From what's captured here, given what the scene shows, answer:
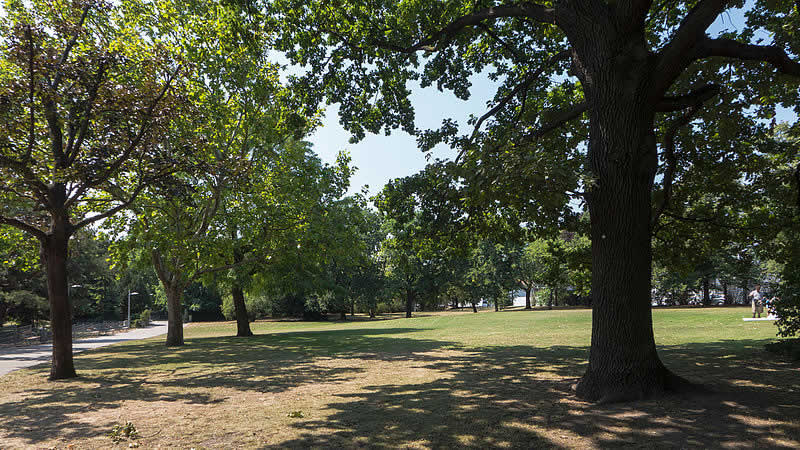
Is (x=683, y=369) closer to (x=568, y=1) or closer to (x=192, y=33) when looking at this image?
(x=568, y=1)

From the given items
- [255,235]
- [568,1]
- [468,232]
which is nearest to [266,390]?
[468,232]

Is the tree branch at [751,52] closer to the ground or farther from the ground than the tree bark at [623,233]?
farther from the ground

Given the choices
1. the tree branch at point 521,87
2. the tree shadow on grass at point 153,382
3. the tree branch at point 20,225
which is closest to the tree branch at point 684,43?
the tree branch at point 521,87

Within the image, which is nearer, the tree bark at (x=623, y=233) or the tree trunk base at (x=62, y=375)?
the tree bark at (x=623, y=233)

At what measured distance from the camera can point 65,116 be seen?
10.8 meters

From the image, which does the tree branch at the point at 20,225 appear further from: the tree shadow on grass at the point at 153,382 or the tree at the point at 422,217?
the tree at the point at 422,217

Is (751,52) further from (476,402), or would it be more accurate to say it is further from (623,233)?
(476,402)

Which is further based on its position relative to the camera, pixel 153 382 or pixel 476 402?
pixel 153 382

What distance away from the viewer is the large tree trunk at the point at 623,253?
632cm

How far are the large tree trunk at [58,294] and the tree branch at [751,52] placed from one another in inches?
572

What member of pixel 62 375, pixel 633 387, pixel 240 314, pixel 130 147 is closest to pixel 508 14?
pixel 633 387

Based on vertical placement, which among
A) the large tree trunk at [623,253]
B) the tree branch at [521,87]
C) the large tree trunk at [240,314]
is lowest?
the large tree trunk at [240,314]

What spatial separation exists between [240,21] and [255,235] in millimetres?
12250

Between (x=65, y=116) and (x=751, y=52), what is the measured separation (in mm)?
14325
